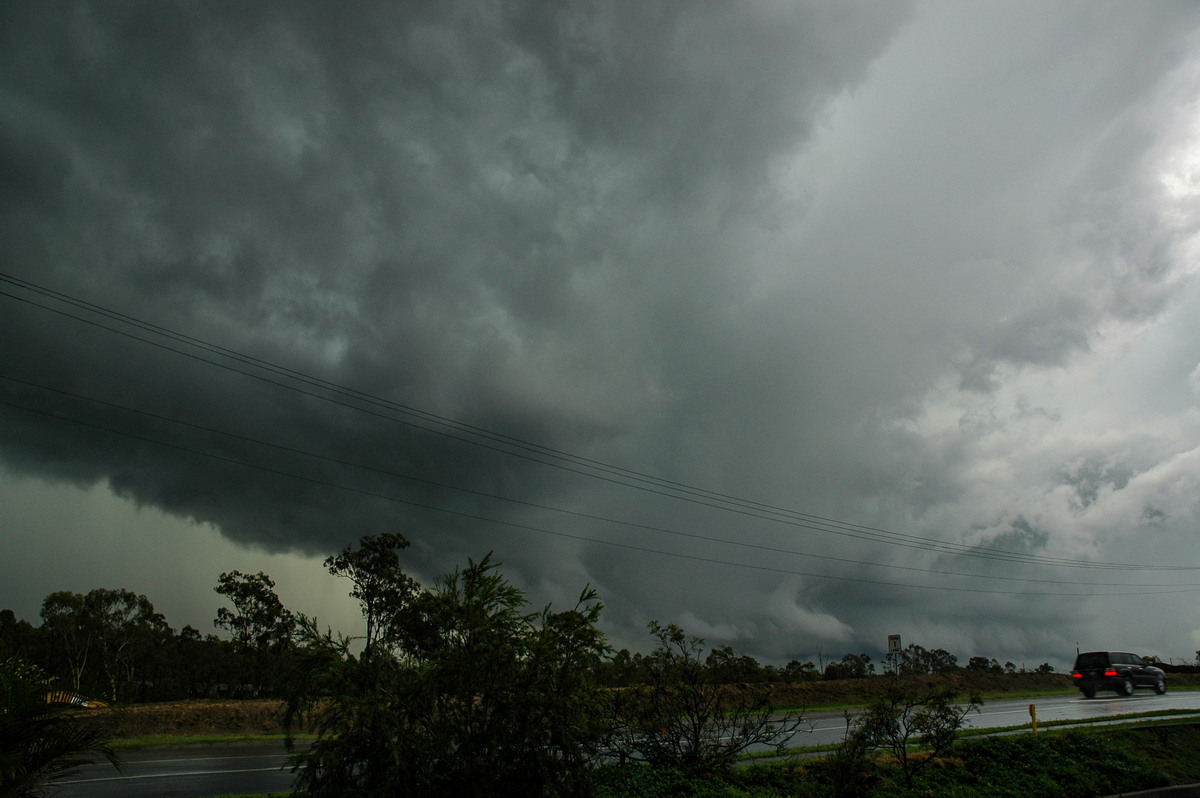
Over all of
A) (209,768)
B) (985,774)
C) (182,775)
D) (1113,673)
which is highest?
(1113,673)

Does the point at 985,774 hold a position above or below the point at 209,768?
above

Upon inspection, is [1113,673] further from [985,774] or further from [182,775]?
[182,775]

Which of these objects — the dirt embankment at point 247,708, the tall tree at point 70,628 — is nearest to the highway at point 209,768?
the dirt embankment at point 247,708

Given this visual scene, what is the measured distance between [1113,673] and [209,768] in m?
42.0

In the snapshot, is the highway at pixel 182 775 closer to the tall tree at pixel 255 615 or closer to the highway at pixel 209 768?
the highway at pixel 209 768

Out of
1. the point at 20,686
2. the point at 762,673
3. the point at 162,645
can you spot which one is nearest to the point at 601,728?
the point at 20,686

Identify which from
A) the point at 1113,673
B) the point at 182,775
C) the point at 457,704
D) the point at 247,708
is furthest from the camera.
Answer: the point at 1113,673

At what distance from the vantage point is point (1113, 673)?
36.8 m

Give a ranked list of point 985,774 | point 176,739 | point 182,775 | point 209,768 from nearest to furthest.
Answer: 1. point 985,774
2. point 182,775
3. point 209,768
4. point 176,739

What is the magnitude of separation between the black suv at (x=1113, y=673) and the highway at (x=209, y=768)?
381 inches

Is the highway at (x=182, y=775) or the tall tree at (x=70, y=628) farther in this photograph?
the tall tree at (x=70, y=628)

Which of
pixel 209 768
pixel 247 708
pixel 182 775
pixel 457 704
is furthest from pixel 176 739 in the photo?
pixel 457 704

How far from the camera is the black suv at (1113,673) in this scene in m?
36.8

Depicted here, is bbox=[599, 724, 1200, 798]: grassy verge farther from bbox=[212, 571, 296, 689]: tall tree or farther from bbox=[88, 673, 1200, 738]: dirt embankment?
bbox=[212, 571, 296, 689]: tall tree
